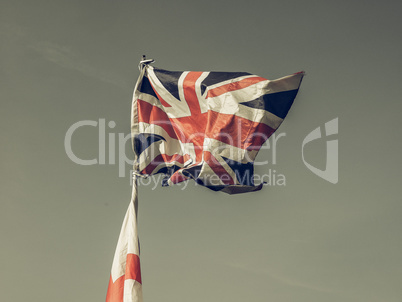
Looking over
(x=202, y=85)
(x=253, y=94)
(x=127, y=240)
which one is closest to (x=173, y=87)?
(x=202, y=85)

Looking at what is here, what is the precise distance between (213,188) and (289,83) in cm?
511

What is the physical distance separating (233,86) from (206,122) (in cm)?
193

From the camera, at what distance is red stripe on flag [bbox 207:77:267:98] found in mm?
28031

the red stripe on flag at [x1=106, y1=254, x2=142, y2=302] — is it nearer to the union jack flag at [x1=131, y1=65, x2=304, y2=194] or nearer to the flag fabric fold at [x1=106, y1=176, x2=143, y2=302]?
the flag fabric fold at [x1=106, y1=176, x2=143, y2=302]

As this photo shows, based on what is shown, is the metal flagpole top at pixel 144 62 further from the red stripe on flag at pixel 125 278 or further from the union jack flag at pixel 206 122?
the red stripe on flag at pixel 125 278

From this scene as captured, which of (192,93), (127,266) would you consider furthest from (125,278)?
(192,93)

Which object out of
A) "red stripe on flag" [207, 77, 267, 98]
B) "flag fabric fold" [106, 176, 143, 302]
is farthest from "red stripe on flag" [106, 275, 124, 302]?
"red stripe on flag" [207, 77, 267, 98]

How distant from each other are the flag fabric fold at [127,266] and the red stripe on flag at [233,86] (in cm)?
531

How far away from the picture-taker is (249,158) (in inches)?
1096

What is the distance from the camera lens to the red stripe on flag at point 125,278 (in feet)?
86.1

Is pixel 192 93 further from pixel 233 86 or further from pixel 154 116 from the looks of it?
pixel 154 116

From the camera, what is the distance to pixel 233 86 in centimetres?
2836

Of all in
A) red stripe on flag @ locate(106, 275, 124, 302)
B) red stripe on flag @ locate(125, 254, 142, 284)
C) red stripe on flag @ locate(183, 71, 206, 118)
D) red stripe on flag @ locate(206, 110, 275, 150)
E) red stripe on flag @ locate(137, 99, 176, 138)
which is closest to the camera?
red stripe on flag @ locate(106, 275, 124, 302)

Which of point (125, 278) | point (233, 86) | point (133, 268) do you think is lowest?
point (125, 278)
